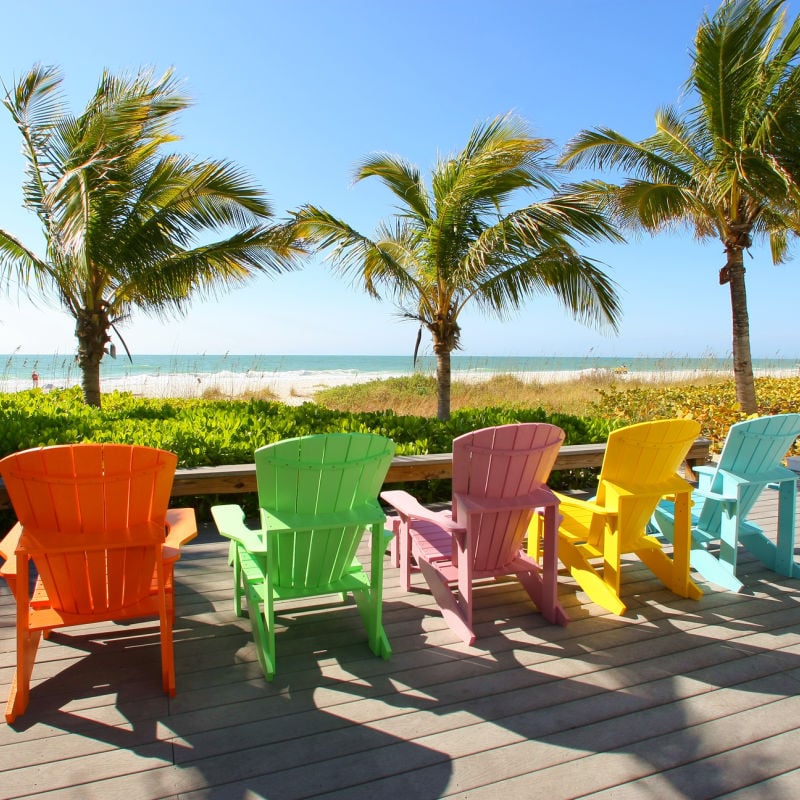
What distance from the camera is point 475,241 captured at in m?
7.82

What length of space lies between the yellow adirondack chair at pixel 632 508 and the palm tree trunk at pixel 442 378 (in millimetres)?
4815

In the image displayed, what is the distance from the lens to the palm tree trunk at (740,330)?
8750 millimetres

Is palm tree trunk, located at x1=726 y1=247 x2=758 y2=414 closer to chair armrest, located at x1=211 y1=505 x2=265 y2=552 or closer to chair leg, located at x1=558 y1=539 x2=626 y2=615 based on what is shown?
chair leg, located at x1=558 y1=539 x2=626 y2=615

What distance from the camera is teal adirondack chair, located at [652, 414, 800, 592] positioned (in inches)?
133

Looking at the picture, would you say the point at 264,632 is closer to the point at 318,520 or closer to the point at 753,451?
the point at 318,520

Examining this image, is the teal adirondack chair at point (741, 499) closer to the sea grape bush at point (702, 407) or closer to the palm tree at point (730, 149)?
the sea grape bush at point (702, 407)

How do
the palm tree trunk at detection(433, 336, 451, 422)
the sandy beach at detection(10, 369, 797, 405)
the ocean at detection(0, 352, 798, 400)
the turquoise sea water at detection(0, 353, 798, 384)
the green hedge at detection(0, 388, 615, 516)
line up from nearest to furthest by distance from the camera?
the green hedge at detection(0, 388, 615, 516)
the palm tree trunk at detection(433, 336, 451, 422)
the turquoise sea water at detection(0, 353, 798, 384)
the ocean at detection(0, 352, 798, 400)
the sandy beach at detection(10, 369, 797, 405)

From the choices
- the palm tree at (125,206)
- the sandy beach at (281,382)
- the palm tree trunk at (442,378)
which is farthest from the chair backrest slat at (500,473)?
the sandy beach at (281,382)

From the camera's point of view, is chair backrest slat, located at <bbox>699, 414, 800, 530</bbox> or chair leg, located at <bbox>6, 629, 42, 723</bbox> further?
chair backrest slat, located at <bbox>699, 414, 800, 530</bbox>

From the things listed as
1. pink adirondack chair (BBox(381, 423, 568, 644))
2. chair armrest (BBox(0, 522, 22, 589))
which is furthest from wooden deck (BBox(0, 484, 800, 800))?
chair armrest (BBox(0, 522, 22, 589))

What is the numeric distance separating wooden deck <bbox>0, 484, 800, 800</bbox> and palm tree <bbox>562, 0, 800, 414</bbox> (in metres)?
6.17

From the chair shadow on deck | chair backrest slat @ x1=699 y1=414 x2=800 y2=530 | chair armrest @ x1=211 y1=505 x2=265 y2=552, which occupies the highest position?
chair backrest slat @ x1=699 y1=414 x2=800 y2=530

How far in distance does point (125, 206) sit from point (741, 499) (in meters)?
8.27

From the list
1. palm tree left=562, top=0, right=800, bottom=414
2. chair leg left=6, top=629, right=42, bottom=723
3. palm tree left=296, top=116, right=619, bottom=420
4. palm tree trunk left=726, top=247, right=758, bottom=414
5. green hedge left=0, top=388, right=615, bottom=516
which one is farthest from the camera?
palm tree trunk left=726, top=247, right=758, bottom=414
